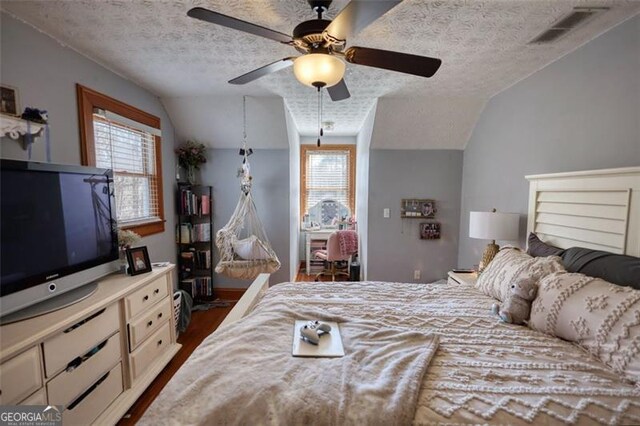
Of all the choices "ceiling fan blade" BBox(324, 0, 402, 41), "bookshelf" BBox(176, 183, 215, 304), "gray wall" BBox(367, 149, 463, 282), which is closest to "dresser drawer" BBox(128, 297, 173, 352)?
"bookshelf" BBox(176, 183, 215, 304)

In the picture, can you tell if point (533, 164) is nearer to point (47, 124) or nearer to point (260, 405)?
point (260, 405)

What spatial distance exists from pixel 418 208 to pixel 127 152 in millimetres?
3230

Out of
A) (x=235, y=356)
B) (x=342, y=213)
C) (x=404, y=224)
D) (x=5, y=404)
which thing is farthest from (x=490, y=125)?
(x=5, y=404)

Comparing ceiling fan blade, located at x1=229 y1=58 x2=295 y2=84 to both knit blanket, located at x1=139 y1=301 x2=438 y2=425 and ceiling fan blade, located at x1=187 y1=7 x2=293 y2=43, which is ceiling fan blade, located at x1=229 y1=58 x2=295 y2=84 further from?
knit blanket, located at x1=139 y1=301 x2=438 y2=425

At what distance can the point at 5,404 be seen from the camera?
1042 mm

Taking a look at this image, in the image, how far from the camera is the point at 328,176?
4832 mm

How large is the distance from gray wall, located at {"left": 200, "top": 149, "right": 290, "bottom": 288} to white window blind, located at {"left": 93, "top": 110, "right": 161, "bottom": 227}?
0.75 meters

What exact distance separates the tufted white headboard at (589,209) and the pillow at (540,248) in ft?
0.35

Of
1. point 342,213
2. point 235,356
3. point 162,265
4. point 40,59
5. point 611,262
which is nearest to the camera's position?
point 235,356

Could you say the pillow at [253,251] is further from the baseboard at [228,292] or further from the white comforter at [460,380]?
the white comforter at [460,380]

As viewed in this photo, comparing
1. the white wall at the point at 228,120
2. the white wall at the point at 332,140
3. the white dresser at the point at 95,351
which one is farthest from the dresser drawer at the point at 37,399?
the white wall at the point at 332,140

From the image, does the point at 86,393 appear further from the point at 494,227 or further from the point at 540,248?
the point at 494,227

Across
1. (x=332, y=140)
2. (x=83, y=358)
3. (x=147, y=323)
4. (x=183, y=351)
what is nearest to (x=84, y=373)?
(x=83, y=358)

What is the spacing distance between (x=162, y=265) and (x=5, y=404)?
3.89 ft
